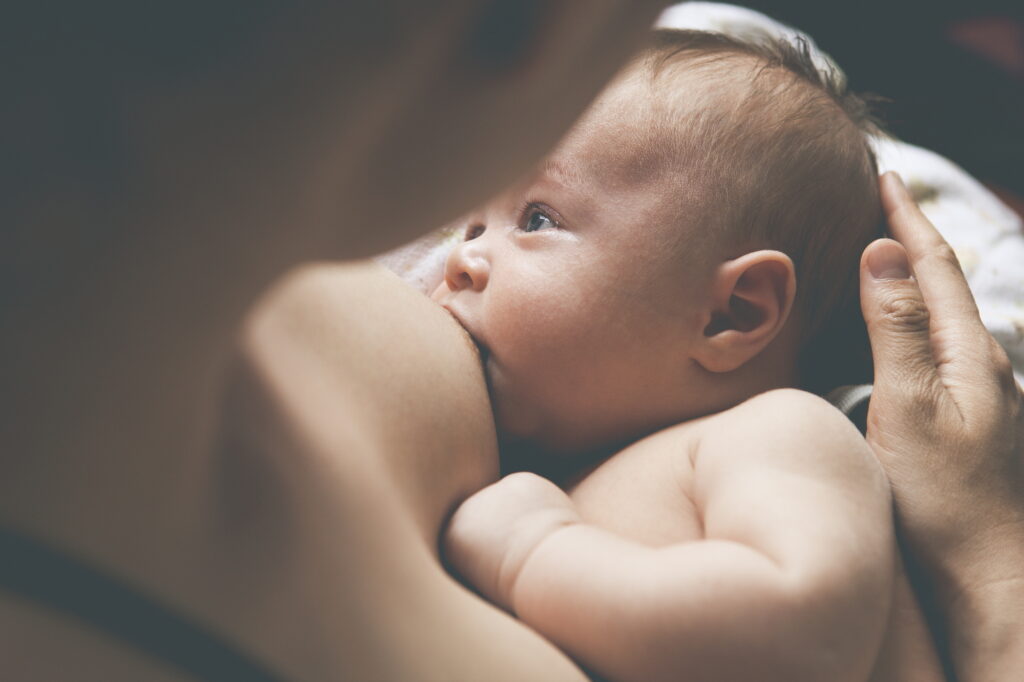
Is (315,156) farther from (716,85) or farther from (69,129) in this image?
(716,85)

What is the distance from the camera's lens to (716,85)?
899 millimetres

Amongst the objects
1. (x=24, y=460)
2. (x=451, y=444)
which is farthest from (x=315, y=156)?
(x=451, y=444)

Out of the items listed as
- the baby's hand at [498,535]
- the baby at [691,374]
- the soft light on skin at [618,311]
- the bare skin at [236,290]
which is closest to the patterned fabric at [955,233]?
the baby at [691,374]

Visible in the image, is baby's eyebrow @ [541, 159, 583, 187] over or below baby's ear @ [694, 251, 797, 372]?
over

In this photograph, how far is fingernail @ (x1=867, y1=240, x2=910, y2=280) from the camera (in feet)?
2.94

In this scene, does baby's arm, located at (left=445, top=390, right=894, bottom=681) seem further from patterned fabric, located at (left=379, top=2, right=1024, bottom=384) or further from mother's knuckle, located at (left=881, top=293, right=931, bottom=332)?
patterned fabric, located at (left=379, top=2, right=1024, bottom=384)

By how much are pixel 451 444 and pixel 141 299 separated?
387 millimetres

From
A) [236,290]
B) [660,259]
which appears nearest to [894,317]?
[660,259]

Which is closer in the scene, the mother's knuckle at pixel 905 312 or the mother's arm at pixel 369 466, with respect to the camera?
the mother's arm at pixel 369 466

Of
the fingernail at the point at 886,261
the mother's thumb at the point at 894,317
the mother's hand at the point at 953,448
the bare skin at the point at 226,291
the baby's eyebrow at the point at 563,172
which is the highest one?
the bare skin at the point at 226,291

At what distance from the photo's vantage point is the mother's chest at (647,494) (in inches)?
27.1

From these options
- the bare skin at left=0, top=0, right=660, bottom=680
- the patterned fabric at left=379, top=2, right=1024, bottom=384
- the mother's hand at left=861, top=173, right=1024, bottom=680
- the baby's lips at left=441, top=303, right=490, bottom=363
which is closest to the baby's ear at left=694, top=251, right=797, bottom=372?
the mother's hand at left=861, top=173, right=1024, bottom=680

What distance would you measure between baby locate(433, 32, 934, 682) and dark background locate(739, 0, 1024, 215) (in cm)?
82

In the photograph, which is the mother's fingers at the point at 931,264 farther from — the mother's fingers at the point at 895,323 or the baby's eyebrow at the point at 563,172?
the baby's eyebrow at the point at 563,172
